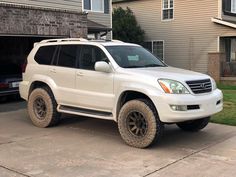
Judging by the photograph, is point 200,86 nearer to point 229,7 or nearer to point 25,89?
point 25,89

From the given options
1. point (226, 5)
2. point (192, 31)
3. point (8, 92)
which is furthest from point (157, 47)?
point (8, 92)

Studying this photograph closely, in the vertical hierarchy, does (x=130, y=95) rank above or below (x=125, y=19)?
below

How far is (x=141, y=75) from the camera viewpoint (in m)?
7.11

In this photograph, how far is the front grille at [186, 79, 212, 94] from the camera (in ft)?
22.8

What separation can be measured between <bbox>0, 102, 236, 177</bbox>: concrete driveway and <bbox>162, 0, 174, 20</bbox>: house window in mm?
18450

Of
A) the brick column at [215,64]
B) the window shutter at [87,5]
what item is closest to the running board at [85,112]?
the window shutter at [87,5]

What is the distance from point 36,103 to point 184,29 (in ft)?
59.6

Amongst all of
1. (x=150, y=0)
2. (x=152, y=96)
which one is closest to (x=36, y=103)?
(x=152, y=96)

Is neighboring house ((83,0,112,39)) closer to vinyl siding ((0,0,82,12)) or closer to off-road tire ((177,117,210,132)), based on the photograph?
vinyl siding ((0,0,82,12))

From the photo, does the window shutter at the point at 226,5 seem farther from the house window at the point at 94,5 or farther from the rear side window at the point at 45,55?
the rear side window at the point at 45,55

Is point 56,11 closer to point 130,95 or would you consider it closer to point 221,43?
point 130,95

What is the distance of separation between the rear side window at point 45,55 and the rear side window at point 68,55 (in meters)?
0.30

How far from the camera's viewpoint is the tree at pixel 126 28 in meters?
26.7

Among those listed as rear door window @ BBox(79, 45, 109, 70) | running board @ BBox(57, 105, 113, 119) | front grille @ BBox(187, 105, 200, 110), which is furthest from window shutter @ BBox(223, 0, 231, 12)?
front grille @ BBox(187, 105, 200, 110)
